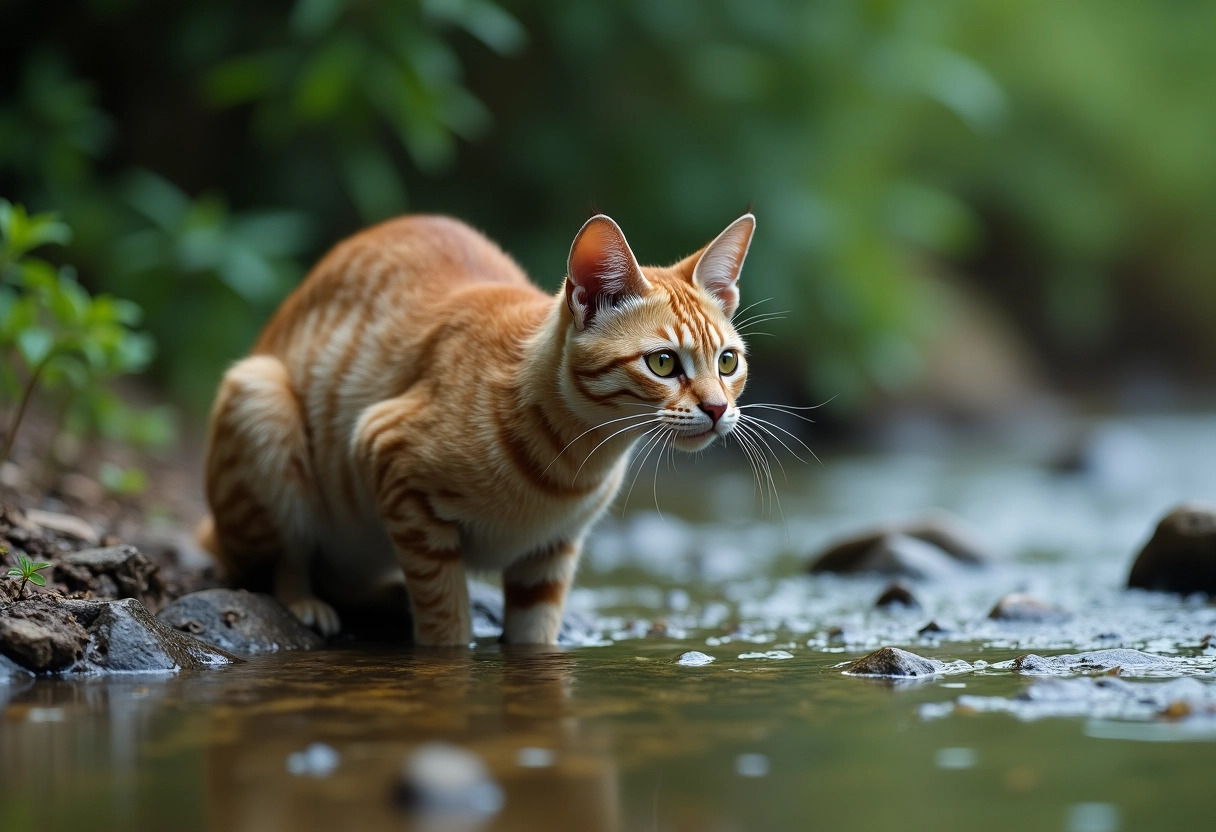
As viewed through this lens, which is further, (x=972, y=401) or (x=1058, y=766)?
(x=972, y=401)

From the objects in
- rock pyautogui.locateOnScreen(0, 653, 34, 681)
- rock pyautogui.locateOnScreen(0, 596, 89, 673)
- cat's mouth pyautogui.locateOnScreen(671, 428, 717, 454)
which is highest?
cat's mouth pyautogui.locateOnScreen(671, 428, 717, 454)

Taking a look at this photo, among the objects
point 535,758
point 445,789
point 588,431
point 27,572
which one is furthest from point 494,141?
point 445,789

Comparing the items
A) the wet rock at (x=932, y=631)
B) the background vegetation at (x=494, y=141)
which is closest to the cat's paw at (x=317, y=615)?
the wet rock at (x=932, y=631)

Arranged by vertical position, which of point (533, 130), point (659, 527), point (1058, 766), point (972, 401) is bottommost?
point (1058, 766)

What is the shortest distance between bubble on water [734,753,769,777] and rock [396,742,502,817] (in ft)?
1.27

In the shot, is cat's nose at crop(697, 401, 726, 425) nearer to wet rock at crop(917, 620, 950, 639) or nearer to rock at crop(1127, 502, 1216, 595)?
wet rock at crop(917, 620, 950, 639)

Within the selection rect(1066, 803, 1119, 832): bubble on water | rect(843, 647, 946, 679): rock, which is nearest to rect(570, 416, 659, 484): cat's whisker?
rect(843, 647, 946, 679): rock

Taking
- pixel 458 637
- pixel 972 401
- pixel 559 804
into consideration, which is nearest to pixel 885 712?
pixel 559 804

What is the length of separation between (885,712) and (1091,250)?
15.3 meters

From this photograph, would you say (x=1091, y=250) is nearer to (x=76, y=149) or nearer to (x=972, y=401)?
(x=972, y=401)

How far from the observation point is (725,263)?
3.51 meters

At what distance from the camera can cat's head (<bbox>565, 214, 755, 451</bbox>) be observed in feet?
10.4

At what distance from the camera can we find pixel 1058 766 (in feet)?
6.56

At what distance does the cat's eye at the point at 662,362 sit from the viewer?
3.20 metres
